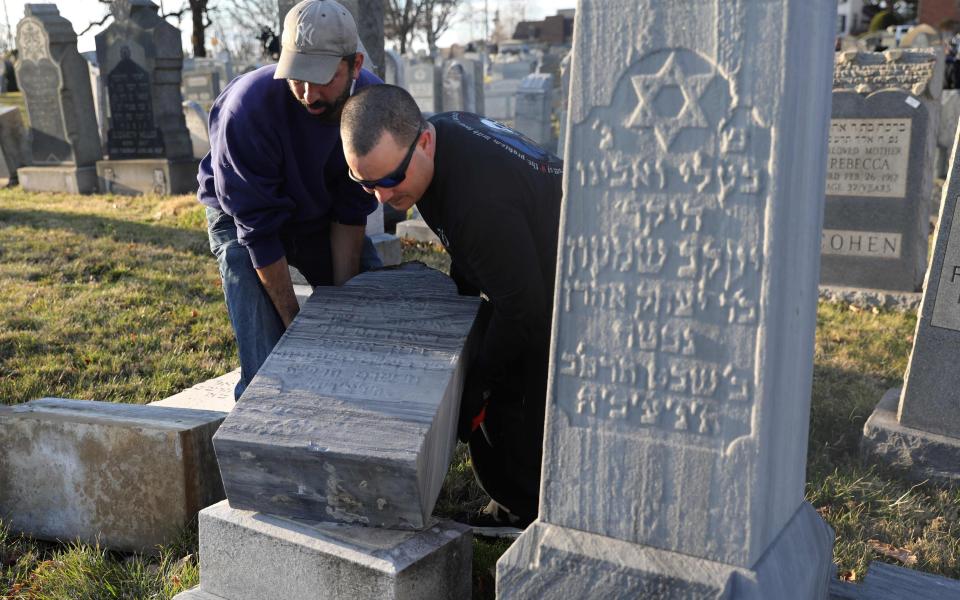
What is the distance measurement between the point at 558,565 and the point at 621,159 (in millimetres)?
875

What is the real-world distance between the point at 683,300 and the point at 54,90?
38.9 feet

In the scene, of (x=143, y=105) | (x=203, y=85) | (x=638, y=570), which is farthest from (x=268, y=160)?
(x=203, y=85)

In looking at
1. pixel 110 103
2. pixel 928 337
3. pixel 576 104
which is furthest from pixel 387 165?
pixel 110 103

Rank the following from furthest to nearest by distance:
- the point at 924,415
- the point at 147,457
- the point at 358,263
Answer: the point at 924,415 → the point at 358,263 → the point at 147,457

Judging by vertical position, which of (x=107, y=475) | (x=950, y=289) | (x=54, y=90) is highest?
(x=54, y=90)

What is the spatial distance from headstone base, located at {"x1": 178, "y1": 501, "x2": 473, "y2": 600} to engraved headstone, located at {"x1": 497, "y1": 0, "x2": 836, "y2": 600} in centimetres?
37

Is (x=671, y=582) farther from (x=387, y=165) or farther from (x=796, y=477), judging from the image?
(x=387, y=165)

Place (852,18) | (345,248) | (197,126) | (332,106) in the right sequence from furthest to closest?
1. (852,18)
2. (197,126)
3. (345,248)
4. (332,106)

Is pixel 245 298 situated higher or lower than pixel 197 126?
lower

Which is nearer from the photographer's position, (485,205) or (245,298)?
(485,205)

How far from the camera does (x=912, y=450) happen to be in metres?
3.55

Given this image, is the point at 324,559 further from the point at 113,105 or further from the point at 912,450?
the point at 113,105

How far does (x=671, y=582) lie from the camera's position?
1753mm

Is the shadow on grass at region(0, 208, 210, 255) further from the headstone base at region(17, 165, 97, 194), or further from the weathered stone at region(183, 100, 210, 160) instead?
Result: the weathered stone at region(183, 100, 210, 160)
